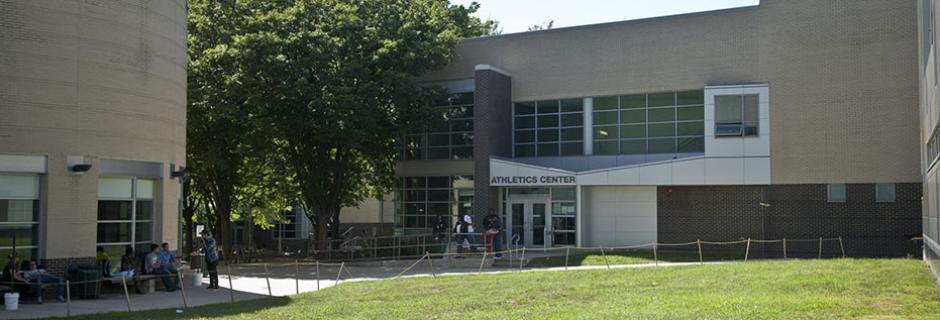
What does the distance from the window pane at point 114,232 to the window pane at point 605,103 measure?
68.7 ft

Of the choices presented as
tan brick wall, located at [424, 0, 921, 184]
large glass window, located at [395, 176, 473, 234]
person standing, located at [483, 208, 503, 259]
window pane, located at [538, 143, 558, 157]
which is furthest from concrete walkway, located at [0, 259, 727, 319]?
tan brick wall, located at [424, 0, 921, 184]

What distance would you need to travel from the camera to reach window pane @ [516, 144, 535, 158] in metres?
41.3

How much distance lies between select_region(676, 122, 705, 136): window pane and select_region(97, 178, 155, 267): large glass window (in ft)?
68.9

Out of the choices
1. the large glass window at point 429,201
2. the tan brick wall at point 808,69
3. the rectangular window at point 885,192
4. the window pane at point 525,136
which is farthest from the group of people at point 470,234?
the rectangular window at point 885,192

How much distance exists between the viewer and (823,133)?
114ft

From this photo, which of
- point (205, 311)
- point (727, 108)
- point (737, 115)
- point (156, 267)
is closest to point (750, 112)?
point (737, 115)

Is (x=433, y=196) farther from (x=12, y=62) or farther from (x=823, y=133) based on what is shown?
(x=12, y=62)

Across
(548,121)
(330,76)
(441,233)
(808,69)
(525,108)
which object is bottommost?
(441,233)

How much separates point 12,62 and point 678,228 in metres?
24.8

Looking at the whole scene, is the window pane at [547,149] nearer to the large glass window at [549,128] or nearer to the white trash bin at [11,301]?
the large glass window at [549,128]

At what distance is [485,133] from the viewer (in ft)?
129

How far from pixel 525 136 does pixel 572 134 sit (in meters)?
2.30

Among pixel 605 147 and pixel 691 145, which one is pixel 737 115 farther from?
pixel 605 147

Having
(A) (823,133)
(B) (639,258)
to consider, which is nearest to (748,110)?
(A) (823,133)
